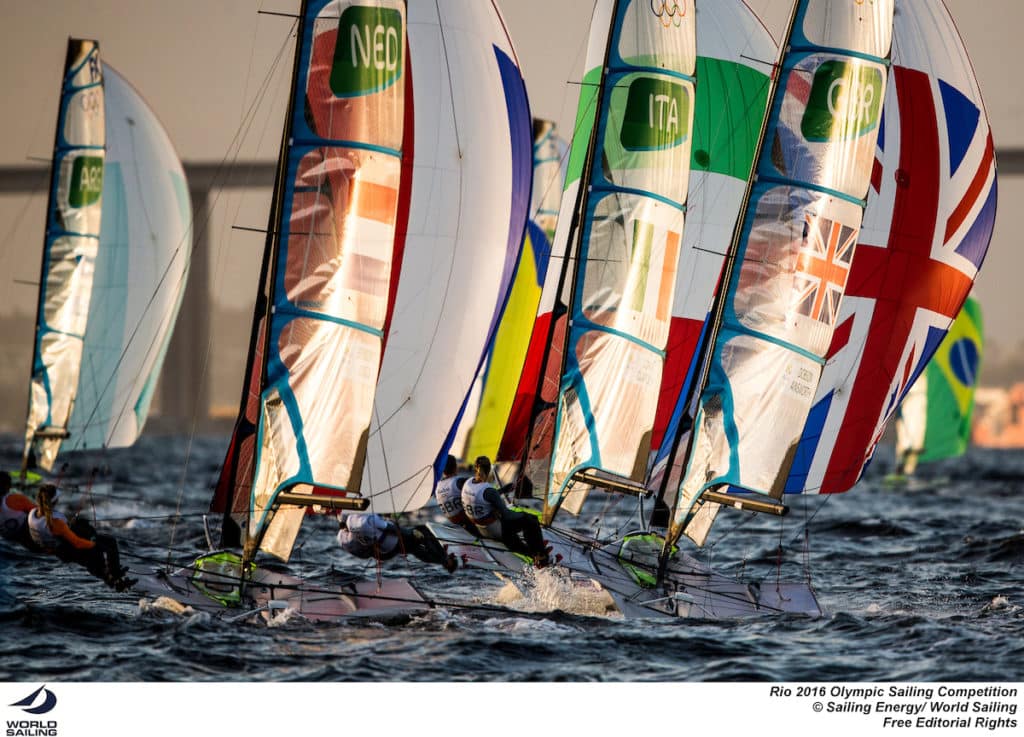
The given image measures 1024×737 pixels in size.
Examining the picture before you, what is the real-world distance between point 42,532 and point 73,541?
0.77 ft

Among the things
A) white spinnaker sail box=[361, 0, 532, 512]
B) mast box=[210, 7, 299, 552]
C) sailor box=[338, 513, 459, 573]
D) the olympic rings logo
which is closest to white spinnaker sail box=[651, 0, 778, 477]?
the olympic rings logo

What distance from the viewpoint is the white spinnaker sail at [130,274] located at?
1388 cm

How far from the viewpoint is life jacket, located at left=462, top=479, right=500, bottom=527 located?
880 centimetres

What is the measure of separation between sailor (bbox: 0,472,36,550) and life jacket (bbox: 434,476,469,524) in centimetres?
239

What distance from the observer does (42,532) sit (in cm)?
786

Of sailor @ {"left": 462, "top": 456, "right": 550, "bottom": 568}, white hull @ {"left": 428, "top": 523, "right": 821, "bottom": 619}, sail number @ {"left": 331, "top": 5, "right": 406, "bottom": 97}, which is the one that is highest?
sail number @ {"left": 331, "top": 5, "right": 406, "bottom": 97}

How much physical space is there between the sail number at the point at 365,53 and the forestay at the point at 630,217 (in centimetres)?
207

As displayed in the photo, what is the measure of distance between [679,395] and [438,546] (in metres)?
3.11

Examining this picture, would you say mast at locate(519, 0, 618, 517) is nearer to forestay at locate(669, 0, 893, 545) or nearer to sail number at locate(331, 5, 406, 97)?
forestay at locate(669, 0, 893, 545)

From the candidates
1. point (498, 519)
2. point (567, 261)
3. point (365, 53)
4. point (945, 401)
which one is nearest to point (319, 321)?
point (365, 53)

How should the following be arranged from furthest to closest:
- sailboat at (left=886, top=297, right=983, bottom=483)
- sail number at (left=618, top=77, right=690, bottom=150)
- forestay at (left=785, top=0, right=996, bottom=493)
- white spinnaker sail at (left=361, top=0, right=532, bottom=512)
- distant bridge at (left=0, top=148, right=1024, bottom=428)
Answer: sailboat at (left=886, top=297, right=983, bottom=483) < distant bridge at (left=0, top=148, right=1024, bottom=428) < forestay at (left=785, top=0, right=996, bottom=493) < sail number at (left=618, top=77, right=690, bottom=150) < white spinnaker sail at (left=361, top=0, right=532, bottom=512)

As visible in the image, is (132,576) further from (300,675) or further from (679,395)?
(679,395)
